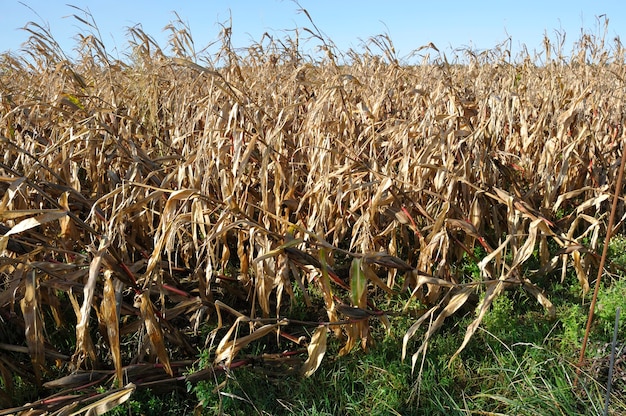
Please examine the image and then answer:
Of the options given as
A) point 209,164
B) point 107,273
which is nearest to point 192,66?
point 209,164

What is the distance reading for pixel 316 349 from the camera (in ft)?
6.12

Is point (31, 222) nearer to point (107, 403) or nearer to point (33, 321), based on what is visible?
point (33, 321)

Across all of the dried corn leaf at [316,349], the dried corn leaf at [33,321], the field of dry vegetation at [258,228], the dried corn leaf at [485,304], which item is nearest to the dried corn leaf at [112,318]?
the field of dry vegetation at [258,228]

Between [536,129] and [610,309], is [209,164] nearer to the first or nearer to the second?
[610,309]

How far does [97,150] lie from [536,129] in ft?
6.87

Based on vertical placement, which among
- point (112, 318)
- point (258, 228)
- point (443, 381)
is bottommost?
point (443, 381)

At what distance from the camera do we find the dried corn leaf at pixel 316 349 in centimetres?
185

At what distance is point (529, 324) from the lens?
7.36 ft

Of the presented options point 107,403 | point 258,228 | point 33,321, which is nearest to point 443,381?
point 258,228

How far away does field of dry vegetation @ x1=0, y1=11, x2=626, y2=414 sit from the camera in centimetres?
185

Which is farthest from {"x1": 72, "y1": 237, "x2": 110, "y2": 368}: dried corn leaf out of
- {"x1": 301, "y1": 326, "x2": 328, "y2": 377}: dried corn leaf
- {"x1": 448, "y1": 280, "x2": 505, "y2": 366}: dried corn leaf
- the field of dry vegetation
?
{"x1": 448, "y1": 280, "x2": 505, "y2": 366}: dried corn leaf

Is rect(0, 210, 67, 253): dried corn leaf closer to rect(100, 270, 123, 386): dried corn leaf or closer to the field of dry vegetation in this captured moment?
the field of dry vegetation

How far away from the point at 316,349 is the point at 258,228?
43 cm

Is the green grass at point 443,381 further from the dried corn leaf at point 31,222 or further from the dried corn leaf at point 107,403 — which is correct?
the dried corn leaf at point 31,222
